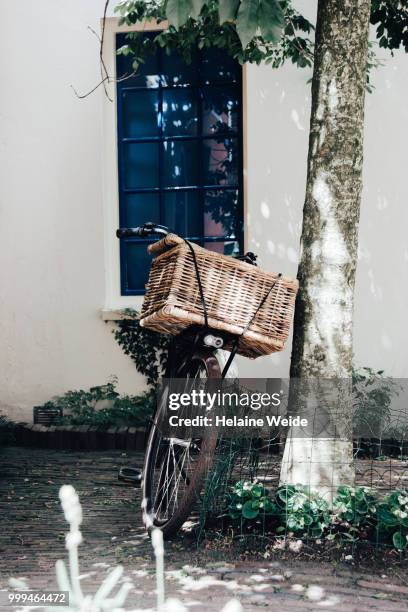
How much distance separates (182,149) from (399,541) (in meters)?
4.71

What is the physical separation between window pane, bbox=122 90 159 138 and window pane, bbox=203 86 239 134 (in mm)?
476

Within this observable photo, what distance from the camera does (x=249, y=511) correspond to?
13.2 feet

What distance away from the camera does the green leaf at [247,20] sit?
11.3 ft

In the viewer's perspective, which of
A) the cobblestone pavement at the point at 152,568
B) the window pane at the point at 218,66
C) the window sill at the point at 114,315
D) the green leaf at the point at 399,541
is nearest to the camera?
the cobblestone pavement at the point at 152,568

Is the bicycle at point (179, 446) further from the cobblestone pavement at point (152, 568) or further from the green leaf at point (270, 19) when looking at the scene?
the green leaf at point (270, 19)

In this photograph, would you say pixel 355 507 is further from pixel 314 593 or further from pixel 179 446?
pixel 179 446

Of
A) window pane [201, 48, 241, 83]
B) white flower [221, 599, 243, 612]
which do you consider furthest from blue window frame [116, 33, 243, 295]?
white flower [221, 599, 243, 612]

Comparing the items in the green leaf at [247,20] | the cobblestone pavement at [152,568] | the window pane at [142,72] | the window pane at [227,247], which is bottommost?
the cobblestone pavement at [152,568]

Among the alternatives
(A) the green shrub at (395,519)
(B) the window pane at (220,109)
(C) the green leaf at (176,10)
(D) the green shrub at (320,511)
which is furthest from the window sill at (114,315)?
(C) the green leaf at (176,10)

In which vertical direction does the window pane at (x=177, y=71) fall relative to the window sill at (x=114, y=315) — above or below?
above

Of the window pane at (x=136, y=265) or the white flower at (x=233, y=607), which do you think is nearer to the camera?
the white flower at (x=233, y=607)

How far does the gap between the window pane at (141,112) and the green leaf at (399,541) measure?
486 cm

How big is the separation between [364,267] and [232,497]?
3507 mm

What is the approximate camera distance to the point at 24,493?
17.3 feet
